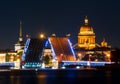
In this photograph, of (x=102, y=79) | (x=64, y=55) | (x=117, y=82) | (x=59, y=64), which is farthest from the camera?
(x=64, y=55)

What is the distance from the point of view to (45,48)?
645 ft

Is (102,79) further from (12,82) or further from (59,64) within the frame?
(59,64)

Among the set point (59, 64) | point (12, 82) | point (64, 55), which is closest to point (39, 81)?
point (12, 82)

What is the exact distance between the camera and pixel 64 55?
192375 mm

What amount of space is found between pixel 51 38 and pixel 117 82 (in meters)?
84.3

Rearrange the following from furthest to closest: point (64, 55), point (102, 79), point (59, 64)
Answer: point (64, 55)
point (59, 64)
point (102, 79)

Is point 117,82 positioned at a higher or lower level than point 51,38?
lower

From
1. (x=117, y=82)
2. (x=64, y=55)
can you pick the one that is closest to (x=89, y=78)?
(x=117, y=82)

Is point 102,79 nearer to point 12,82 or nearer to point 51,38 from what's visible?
point 12,82

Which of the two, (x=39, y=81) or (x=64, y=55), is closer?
(x=39, y=81)

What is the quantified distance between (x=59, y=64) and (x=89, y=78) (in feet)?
191

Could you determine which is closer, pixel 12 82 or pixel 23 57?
pixel 12 82

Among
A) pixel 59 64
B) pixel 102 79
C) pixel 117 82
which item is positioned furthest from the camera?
pixel 59 64

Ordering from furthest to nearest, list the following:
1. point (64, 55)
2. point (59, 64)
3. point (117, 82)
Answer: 1. point (64, 55)
2. point (59, 64)
3. point (117, 82)
